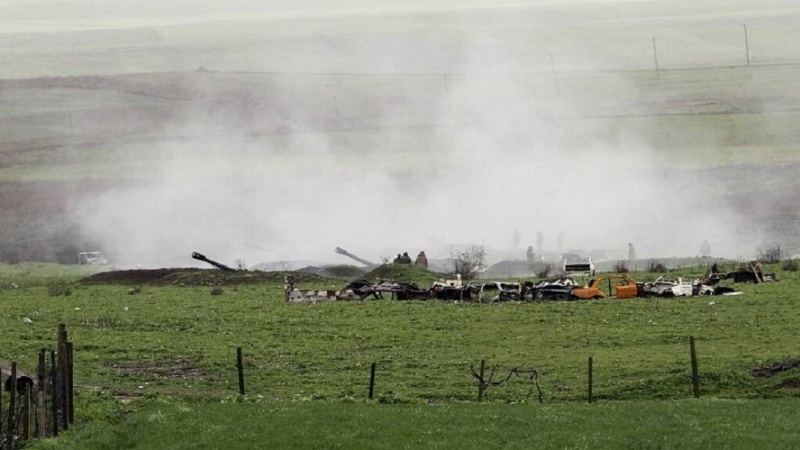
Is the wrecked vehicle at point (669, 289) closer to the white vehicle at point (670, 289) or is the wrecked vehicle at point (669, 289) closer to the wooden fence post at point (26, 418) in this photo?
the white vehicle at point (670, 289)

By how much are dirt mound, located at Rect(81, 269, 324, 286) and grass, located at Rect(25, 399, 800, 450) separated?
36106mm

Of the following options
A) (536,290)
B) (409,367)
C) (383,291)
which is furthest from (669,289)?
(409,367)

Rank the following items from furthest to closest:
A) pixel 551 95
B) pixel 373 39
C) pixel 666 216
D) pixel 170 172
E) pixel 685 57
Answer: pixel 373 39 < pixel 685 57 < pixel 551 95 < pixel 170 172 < pixel 666 216

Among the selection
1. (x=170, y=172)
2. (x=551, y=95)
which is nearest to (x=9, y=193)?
(x=170, y=172)

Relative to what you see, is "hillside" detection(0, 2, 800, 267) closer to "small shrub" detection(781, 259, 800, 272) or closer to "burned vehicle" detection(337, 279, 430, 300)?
"small shrub" detection(781, 259, 800, 272)

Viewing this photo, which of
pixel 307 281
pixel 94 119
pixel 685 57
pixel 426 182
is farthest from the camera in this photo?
pixel 685 57

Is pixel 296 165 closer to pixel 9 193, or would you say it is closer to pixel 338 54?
pixel 9 193

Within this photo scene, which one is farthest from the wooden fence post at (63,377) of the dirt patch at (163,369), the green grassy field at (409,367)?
the dirt patch at (163,369)

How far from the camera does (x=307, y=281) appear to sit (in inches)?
2773

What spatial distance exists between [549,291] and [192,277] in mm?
19692

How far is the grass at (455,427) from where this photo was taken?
28.4 m

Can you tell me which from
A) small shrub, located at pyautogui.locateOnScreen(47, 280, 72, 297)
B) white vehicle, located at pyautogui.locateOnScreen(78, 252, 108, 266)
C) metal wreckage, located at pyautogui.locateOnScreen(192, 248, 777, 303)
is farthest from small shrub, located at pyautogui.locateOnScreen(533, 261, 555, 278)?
white vehicle, located at pyautogui.locateOnScreen(78, 252, 108, 266)

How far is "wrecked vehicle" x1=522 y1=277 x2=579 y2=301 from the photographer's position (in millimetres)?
57875

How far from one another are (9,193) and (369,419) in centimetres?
9339
